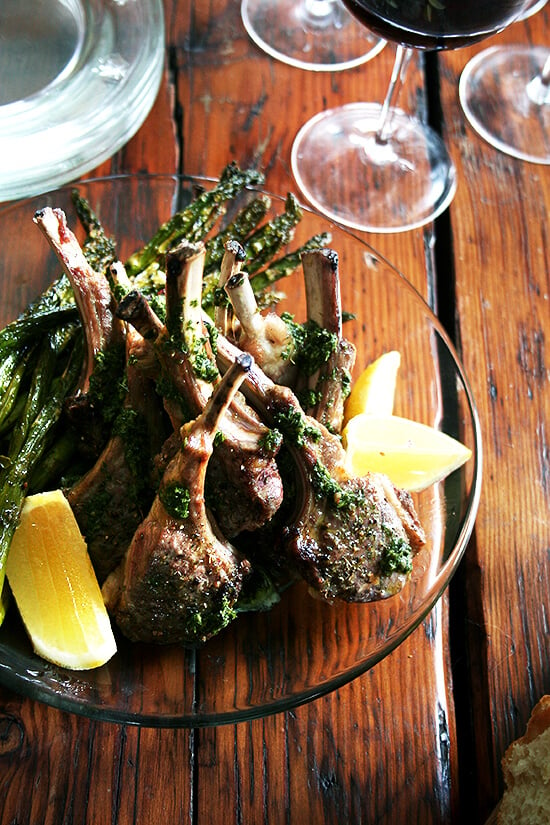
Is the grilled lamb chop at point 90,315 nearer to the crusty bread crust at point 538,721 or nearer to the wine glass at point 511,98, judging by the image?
the crusty bread crust at point 538,721

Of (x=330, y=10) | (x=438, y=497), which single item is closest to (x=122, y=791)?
(x=438, y=497)

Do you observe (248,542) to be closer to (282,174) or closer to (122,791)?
(122,791)

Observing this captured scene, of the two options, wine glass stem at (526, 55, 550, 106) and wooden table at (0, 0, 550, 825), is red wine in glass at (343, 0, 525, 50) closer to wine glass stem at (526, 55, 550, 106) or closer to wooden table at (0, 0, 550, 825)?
wooden table at (0, 0, 550, 825)

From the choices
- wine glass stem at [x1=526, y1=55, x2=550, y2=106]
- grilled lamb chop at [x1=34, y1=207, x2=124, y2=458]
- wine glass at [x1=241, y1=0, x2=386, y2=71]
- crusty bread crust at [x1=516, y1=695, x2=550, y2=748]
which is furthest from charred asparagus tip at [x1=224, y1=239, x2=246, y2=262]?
wine glass stem at [x1=526, y1=55, x2=550, y2=106]

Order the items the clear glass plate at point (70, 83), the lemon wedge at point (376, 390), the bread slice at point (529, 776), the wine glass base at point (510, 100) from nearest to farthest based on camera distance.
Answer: the bread slice at point (529, 776), the lemon wedge at point (376, 390), the clear glass plate at point (70, 83), the wine glass base at point (510, 100)

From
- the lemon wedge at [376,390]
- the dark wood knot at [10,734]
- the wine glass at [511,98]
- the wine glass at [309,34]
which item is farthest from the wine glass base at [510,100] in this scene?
the dark wood knot at [10,734]

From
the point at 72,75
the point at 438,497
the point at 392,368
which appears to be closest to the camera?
the point at 438,497

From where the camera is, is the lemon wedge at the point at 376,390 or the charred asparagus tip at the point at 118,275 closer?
the charred asparagus tip at the point at 118,275
